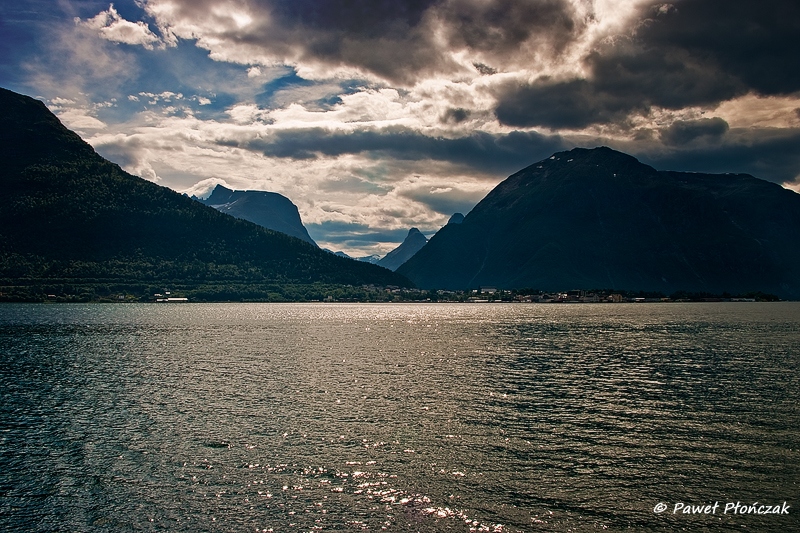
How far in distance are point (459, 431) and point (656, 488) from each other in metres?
18.5

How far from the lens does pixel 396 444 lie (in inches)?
1816

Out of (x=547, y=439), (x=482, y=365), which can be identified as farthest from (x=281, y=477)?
(x=482, y=365)

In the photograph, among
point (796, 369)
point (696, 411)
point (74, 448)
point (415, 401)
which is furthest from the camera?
point (796, 369)

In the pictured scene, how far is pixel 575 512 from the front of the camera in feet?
105

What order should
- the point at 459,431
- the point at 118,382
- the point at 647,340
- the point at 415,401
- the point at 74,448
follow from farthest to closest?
1. the point at 647,340
2. the point at 118,382
3. the point at 415,401
4. the point at 459,431
5. the point at 74,448

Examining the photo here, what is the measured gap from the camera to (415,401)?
64000 mm

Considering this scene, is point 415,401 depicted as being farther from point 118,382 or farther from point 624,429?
point 118,382

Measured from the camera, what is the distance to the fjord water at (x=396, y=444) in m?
32.6

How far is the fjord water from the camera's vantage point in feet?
107

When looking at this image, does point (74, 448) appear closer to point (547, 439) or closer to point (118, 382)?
point (118, 382)

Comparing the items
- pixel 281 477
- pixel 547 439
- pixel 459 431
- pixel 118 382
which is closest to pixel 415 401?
pixel 459 431

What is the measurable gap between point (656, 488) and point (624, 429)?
1522cm

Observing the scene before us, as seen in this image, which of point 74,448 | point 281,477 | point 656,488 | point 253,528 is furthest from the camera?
point 74,448

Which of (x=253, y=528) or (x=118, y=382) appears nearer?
(x=253, y=528)
